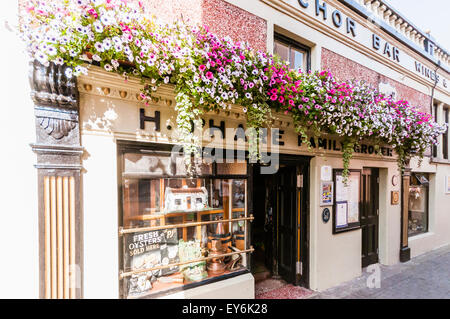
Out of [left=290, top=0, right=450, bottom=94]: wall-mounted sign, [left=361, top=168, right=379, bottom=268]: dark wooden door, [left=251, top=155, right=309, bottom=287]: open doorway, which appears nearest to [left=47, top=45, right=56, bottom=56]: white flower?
[left=251, top=155, right=309, bottom=287]: open doorway

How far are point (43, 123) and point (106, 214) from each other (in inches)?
47.6

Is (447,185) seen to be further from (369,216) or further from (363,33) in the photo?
(363,33)

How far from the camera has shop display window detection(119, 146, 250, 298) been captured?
3.08 metres

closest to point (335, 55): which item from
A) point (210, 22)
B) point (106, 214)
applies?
point (210, 22)

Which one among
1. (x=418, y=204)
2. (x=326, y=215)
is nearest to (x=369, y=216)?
(x=326, y=215)

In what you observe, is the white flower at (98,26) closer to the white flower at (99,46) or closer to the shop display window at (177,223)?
the white flower at (99,46)

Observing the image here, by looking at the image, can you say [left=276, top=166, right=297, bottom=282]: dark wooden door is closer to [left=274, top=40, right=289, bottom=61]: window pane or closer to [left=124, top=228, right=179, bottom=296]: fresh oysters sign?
[left=274, top=40, right=289, bottom=61]: window pane

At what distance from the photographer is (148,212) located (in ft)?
10.7

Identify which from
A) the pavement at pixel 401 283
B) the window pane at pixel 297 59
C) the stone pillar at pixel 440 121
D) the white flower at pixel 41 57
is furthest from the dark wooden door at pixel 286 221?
the stone pillar at pixel 440 121

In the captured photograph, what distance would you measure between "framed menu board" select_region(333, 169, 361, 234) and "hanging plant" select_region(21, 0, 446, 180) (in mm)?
1238

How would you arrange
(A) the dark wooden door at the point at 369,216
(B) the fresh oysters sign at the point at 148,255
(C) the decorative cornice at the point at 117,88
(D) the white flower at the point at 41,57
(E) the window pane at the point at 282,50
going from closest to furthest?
(D) the white flower at the point at 41,57, (C) the decorative cornice at the point at 117,88, (B) the fresh oysters sign at the point at 148,255, (E) the window pane at the point at 282,50, (A) the dark wooden door at the point at 369,216

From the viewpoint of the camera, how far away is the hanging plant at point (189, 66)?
2295 millimetres

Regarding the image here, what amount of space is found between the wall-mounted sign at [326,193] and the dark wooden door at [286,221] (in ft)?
1.77

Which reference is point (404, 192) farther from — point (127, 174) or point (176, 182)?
point (127, 174)
